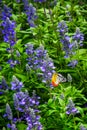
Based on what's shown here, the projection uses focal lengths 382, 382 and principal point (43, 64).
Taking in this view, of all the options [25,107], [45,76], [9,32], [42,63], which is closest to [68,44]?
[42,63]

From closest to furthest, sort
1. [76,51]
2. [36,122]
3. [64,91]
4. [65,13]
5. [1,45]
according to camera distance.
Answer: [36,122] < [64,91] < [76,51] < [1,45] < [65,13]

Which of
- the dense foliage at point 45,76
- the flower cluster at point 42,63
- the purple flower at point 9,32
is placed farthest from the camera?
the purple flower at point 9,32

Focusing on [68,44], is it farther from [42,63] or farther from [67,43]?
[42,63]

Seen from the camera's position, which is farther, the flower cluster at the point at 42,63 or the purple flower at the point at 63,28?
the purple flower at the point at 63,28

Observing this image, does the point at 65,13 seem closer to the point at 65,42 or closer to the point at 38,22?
the point at 38,22

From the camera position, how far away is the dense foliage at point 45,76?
15.9 feet

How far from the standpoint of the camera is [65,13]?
7.37 metres

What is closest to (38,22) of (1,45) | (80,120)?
(1,45)

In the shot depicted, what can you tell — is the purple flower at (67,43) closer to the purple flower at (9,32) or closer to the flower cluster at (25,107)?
the purple flower at (9,32)

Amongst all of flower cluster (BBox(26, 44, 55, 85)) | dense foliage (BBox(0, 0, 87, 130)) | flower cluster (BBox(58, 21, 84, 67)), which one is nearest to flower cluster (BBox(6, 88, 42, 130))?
dense foliage (BBox(0, 0, 87, 130))

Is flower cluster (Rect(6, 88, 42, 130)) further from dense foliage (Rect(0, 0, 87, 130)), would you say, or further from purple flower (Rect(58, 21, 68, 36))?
purple flower (Rect(58, 21, 68, 36))

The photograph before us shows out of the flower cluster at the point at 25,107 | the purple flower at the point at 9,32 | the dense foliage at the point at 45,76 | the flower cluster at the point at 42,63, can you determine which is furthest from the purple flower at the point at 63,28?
the flower cluster at the point at 25,107

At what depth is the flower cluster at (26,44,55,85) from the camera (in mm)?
5004

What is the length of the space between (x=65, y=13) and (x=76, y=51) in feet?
5.37
